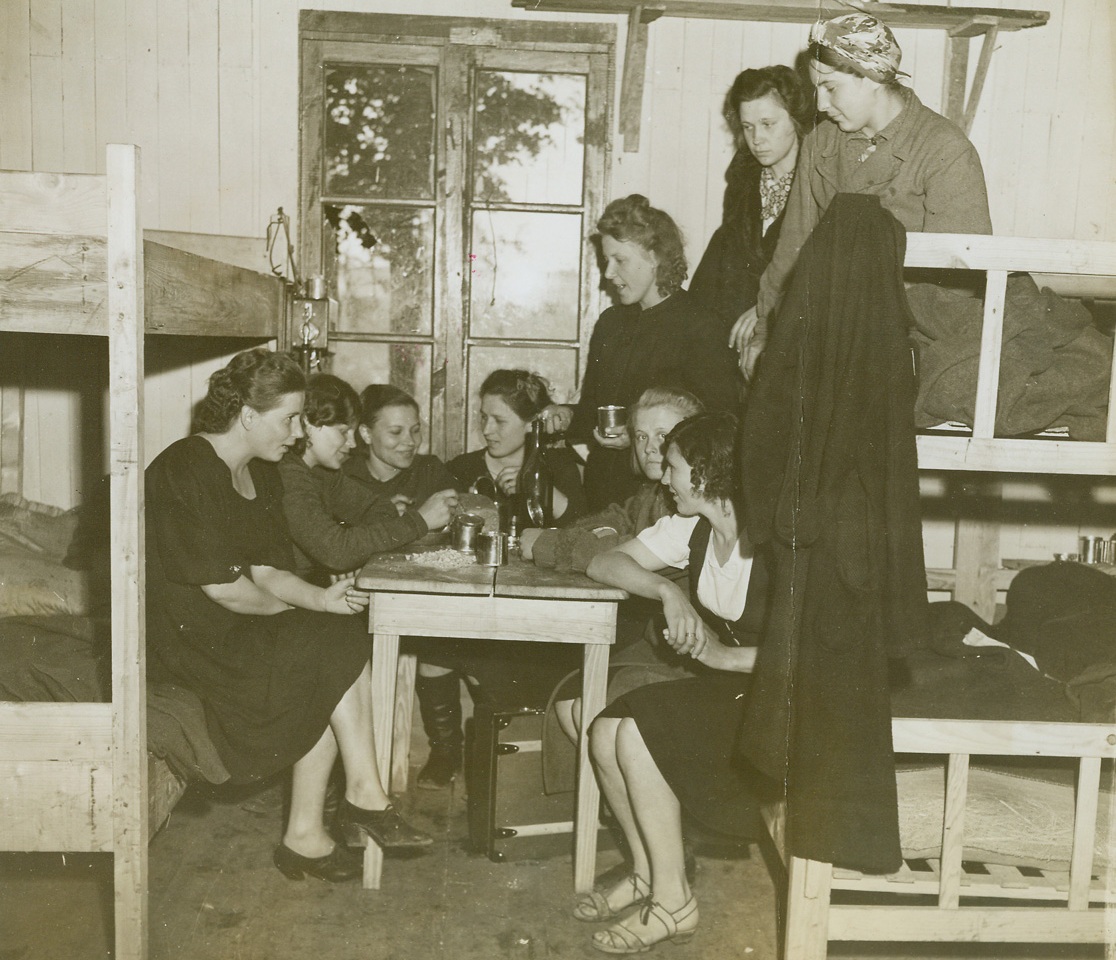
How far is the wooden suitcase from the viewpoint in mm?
3184

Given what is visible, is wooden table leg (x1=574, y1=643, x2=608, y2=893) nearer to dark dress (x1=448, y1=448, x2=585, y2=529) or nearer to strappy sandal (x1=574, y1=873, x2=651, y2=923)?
strappy sandal (x1=574, y1=873, x2=651, y2=923)

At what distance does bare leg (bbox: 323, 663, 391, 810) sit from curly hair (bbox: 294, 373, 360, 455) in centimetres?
91

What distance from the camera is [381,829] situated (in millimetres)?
2977

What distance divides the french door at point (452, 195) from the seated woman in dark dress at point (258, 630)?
4.28 feet

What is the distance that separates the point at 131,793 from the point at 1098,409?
98.2 inches

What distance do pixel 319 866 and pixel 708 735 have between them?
1219 millimetres

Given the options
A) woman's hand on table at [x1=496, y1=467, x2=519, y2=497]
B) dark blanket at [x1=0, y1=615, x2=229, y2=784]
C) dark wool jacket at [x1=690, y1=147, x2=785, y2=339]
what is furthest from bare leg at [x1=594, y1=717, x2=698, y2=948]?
dark wool jacket at [x1=690, y1=147, x2=785, y2=339]

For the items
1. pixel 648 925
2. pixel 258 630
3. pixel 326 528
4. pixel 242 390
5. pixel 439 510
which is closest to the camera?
pixel 648 925

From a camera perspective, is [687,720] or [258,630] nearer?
[687,720]

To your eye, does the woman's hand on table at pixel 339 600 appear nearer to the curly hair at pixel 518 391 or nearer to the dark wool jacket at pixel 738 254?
the curly hair at pixel 518 391

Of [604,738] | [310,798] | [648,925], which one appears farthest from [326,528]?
[648,925]

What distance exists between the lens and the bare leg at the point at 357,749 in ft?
9.91

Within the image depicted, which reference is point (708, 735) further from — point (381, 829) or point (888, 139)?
point (888, 139)

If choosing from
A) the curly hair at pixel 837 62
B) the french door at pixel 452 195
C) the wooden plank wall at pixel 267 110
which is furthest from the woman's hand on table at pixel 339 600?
the curly hair at pixel 837 62
